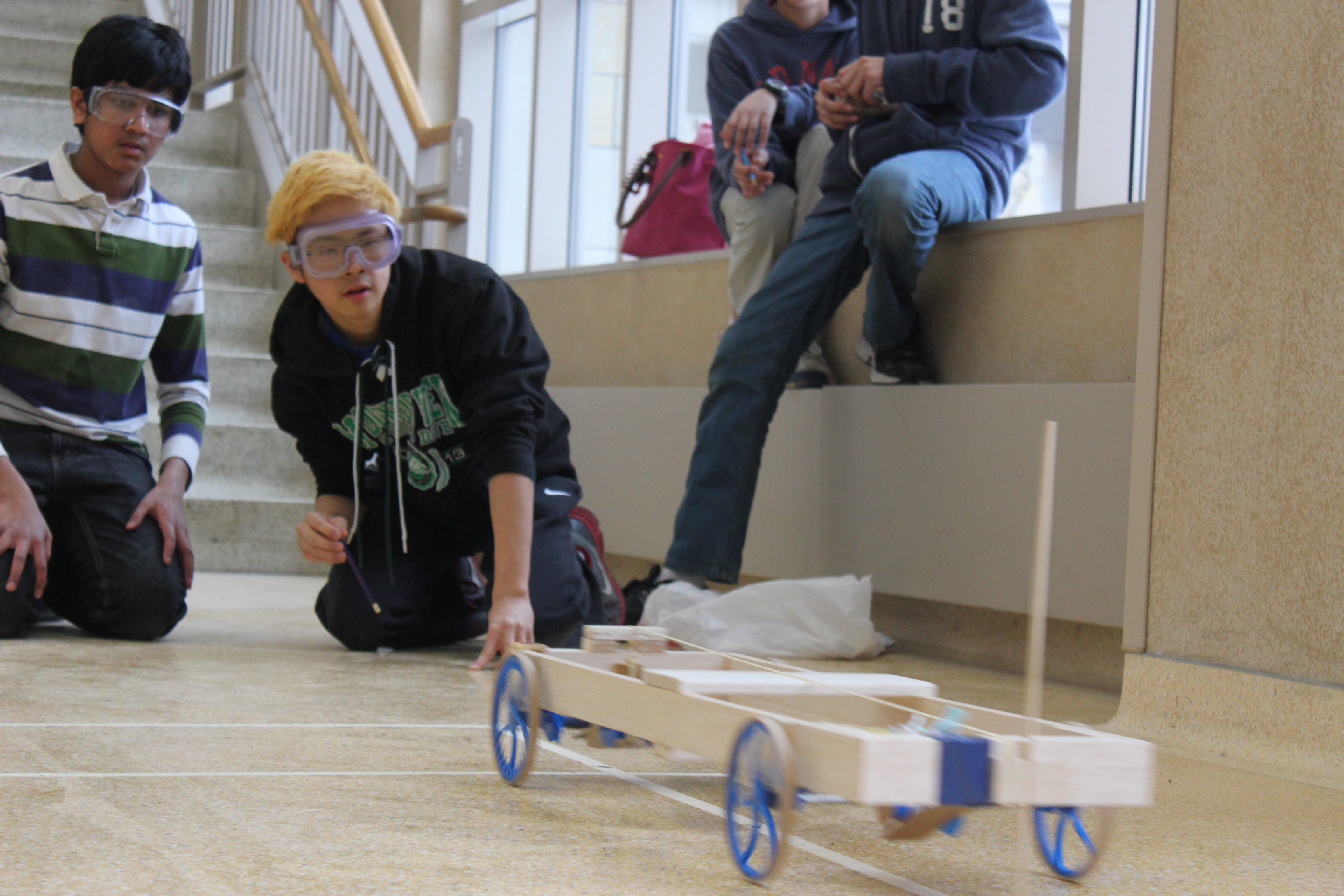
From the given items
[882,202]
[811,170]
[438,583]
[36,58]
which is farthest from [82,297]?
[36,58]

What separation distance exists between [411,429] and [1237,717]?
1.24 m

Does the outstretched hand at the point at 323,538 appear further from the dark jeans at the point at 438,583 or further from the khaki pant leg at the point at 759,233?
the khaki pant leg at the point at 759,233

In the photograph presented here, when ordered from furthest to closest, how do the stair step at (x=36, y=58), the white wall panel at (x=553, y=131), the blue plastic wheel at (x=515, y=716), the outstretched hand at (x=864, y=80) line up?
the stair step at (x=36, y=58) → the white wall panel at (x=553, y=131) → the outstretched hand at (x=864, y=80) → the blue plastic wheel at (x=515, y=716)

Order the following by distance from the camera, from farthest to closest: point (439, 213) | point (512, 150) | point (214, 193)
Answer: point (512, 150), point (214, 193), point (439, 213)

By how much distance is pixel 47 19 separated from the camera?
5.64m

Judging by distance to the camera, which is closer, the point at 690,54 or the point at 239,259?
the point at 690,54

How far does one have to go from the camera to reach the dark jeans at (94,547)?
2.25m

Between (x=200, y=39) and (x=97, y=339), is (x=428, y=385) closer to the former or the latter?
(x=97, y=339)

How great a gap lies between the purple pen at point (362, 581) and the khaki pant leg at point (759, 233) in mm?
1001

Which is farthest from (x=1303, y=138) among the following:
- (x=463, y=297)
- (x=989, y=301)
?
(x=463, y=297)

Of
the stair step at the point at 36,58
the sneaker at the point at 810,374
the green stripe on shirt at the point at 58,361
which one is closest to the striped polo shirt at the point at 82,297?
the green stripe on shirt at the point at 58,361

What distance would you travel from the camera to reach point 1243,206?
1.68 meters

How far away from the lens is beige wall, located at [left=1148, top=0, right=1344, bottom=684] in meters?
1.57

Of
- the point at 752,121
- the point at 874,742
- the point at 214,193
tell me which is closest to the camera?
the point at 874,742
